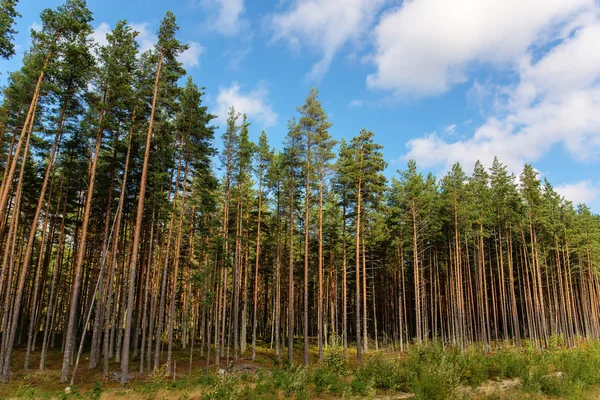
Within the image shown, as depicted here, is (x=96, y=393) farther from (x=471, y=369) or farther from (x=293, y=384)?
(x=471, y=369)

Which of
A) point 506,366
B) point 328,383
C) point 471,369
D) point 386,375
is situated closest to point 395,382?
point 386,375

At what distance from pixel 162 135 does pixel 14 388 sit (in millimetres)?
15243

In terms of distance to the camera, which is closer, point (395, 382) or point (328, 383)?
point (328, 383)

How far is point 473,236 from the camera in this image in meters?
37.0

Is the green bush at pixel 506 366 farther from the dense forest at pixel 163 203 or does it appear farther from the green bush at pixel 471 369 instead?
the dense forest at pixel 163 203

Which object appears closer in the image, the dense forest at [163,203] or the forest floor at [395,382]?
the forest floor at [395,382]

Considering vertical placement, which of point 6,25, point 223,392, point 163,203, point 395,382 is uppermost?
point 6,25

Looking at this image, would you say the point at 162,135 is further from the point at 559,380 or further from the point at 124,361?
the point at 559,380

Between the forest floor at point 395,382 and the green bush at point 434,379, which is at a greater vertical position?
the green bush at point 434,379

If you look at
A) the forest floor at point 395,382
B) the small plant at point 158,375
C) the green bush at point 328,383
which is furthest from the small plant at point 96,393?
the green bush at point 328,383

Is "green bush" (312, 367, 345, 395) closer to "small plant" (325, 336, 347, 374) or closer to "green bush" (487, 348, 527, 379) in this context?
"small plant" (325, 336, 347, 374)

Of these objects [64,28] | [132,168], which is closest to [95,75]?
[64,28]

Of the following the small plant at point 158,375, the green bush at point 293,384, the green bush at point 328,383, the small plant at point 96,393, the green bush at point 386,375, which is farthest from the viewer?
the small plant at point 158,375

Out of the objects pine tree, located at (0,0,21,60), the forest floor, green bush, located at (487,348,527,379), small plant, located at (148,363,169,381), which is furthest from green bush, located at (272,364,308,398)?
pine tree, located at (0,0,21,60)
